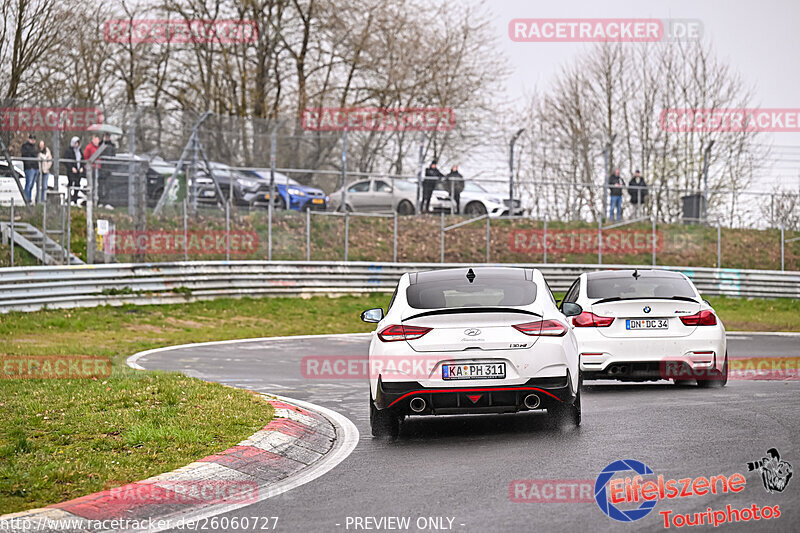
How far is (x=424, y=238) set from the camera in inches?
1299

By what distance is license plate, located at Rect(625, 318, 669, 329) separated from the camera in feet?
40.6

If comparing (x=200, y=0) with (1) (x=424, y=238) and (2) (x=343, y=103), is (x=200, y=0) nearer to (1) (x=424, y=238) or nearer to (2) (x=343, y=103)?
(2) (x=343, y=103)

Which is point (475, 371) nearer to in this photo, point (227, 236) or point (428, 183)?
point (227, 236)

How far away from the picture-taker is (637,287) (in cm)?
1384

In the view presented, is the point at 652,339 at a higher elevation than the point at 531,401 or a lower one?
higher

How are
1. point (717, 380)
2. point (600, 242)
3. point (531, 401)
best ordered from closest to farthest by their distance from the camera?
1. point (531, 401)
2. point (717, 380)
3. point (600, 242)

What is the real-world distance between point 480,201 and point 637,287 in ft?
67.6

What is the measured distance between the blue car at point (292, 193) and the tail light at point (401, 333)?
74.5 ft

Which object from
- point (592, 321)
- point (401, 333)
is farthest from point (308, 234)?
point (401, 333)

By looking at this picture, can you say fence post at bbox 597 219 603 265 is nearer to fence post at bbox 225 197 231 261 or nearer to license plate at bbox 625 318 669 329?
fence post at bbox 225 197 231 261

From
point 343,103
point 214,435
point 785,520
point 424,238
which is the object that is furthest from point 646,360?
point 343,103

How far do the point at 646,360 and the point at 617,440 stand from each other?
393cm

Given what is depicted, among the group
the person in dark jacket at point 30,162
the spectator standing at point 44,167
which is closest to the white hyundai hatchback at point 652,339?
the spectator standing at point 44,167

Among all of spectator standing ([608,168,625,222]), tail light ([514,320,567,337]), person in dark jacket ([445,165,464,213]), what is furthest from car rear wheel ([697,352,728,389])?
spectator standing ([608,168,625,222])
